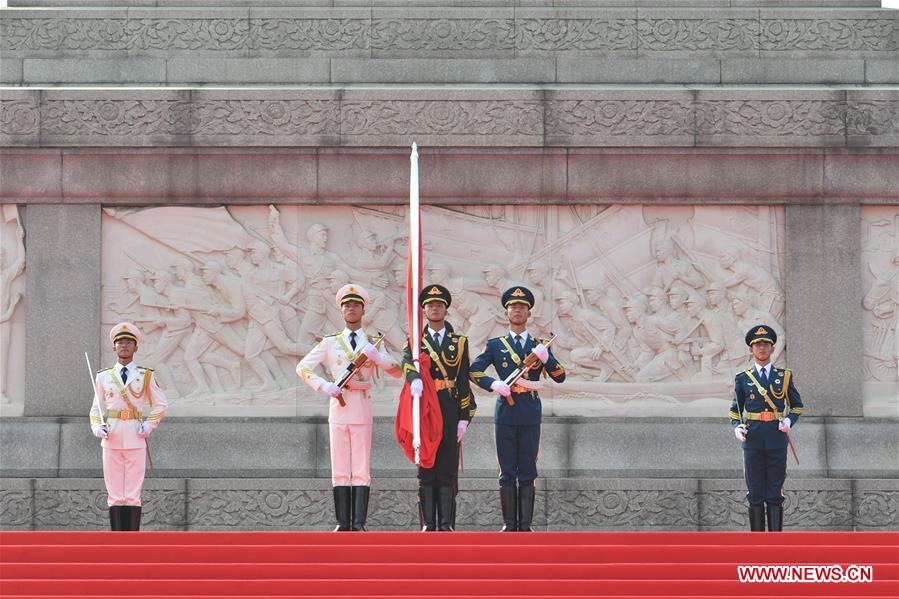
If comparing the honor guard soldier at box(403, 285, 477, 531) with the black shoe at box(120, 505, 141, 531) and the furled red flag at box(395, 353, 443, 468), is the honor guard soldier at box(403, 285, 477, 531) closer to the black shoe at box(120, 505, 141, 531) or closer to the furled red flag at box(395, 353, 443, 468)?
the furled red flag at box(395, 353, 443, 468)

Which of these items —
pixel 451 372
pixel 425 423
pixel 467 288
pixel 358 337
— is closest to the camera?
pixel 425 423

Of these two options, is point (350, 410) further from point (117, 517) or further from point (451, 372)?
point (117, 517)

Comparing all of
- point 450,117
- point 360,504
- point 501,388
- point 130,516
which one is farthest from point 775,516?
point 130,516

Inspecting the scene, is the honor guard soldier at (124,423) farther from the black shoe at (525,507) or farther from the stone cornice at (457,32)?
the stone cornice at (457,32)

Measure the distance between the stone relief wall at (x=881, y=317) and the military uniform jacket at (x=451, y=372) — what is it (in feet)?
13.0

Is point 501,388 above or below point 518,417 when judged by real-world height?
above

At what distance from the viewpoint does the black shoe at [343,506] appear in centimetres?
1076

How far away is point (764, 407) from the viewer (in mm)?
11180

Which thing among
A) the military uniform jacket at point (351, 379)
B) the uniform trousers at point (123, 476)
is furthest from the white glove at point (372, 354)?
the uniform trousers at point (123, 476)

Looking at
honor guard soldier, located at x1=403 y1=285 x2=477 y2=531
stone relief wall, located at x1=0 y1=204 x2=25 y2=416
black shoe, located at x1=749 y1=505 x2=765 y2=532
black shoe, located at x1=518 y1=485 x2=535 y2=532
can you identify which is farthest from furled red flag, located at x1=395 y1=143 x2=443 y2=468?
stone relief wall, located at x1=0 y1=204 x2=25 y2=416

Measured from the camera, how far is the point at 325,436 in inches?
506

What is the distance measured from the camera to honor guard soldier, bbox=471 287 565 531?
35.1 ft

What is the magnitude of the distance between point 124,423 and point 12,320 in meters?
2.37

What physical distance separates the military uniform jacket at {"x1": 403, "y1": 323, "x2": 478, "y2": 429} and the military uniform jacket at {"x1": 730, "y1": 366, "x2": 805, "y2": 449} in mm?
1915
